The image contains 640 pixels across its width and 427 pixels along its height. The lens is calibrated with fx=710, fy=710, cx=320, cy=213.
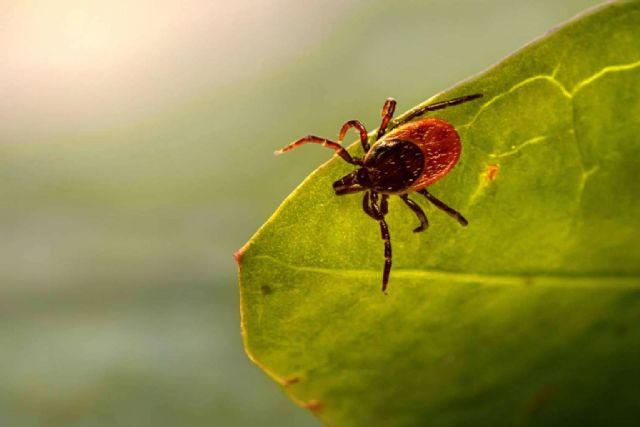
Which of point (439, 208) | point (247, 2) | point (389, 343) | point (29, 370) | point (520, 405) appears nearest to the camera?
point (439, 208)

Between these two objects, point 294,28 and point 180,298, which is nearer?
point 180,298

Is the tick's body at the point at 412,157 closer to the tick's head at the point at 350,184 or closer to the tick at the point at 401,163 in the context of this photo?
the tick at the point at 401,163

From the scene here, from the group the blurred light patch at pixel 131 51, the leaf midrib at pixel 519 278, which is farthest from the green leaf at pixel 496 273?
the blurred light patch at pixel 131 51

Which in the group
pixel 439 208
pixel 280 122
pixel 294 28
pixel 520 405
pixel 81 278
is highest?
pixel 294 28

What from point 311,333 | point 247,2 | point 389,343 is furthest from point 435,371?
point 247,2

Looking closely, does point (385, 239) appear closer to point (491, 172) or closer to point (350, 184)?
point (350, 184)

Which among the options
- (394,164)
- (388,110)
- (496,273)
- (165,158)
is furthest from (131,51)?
(496,273)

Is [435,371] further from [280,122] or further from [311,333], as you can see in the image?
[280,122]

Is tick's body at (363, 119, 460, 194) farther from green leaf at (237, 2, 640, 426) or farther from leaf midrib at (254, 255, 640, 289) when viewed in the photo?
leaf midrib at (254, 255, 640, 289)
